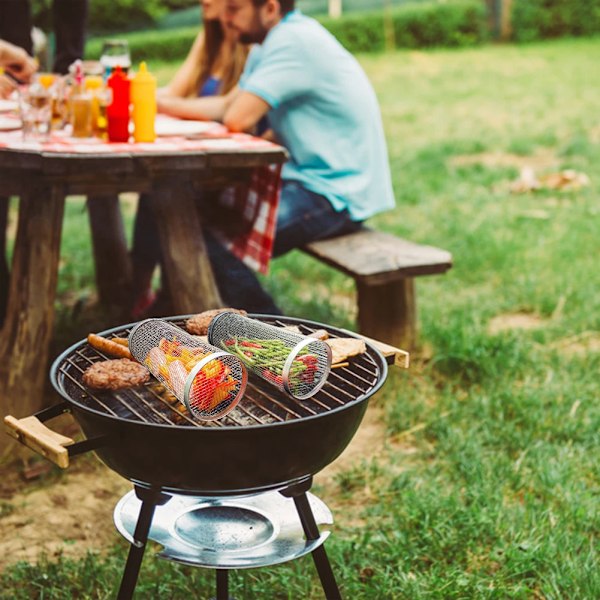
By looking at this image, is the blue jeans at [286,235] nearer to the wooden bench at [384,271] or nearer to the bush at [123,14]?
the wooden bench at [384,271]

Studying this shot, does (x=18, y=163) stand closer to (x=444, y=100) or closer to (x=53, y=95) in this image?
(x=53, y=95)

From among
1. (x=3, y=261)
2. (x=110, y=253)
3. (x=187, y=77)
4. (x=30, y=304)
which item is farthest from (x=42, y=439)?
(x=187, y=77)

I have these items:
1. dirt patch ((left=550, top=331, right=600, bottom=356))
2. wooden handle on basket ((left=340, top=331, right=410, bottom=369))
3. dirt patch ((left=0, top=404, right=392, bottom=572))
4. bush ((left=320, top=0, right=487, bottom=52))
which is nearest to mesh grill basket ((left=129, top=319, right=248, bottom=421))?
wooden handle on basket ((left=340, top=331, right=410, bottom=369))

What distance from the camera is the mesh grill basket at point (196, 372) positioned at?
1870 millimetres

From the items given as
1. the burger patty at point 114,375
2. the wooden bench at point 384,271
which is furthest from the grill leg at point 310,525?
the wooden bench at point 384,271

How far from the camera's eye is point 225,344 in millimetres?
2131

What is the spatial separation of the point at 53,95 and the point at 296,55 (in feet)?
3.19

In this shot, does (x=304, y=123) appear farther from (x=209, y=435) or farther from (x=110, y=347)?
(x=209, y=435)

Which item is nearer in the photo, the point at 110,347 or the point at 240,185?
the point at 110,347

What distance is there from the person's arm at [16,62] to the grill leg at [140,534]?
9.67ft

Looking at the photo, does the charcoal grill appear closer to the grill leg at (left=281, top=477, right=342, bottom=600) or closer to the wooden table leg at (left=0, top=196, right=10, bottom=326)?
the grill leg at (left=281, top=477, right=342, bottom=600)

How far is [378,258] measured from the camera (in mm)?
3686

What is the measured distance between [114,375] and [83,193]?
1.64m

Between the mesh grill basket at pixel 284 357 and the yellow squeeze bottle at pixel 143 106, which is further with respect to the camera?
the yellow squeeze bottle at pixel 143 106
